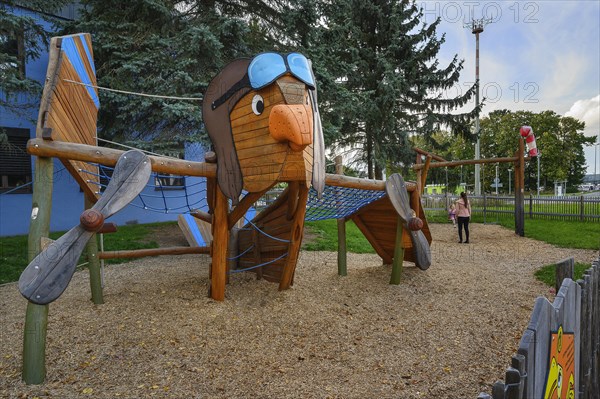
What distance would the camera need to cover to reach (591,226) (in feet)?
39.8

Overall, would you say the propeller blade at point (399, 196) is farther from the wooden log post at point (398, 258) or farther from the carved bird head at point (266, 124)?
the carved bird head at point (266, 124)

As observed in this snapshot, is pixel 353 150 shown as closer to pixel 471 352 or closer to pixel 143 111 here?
pixel 143 111

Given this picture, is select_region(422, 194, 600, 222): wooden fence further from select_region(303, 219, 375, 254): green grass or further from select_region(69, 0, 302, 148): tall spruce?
select_region(69, 0, 302, 148): tall spruce

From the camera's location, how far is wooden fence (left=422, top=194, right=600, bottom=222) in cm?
1376

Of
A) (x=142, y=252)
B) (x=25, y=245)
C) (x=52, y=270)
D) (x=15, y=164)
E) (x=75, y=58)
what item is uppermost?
(x=75, y=58)

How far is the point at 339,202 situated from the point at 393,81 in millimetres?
10183

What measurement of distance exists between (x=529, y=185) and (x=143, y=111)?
4625cm

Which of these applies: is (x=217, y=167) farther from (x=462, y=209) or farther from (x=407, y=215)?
(x=462, y=209)

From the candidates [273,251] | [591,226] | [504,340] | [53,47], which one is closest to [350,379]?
[504,340]

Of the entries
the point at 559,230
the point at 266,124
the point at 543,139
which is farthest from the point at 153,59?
the point at 543,139

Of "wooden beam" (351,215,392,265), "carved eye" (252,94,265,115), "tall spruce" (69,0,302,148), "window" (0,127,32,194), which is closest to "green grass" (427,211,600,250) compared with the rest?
"wooden beam" (351,215,392,265)

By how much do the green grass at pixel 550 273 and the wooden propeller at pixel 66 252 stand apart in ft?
19.2

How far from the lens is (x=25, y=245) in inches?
336

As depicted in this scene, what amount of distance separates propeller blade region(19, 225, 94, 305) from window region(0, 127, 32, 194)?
8.96 m
